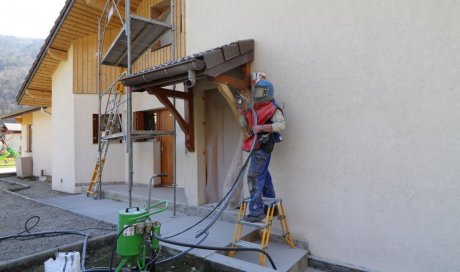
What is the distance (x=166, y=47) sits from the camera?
7637 millimetres

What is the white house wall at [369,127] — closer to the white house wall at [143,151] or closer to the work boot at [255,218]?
the work boot at [255,218]

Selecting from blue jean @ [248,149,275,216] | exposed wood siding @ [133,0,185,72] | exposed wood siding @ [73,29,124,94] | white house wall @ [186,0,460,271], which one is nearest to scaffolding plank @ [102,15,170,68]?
exposed wood siding @ [133,0,185,72]

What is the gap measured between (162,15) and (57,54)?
13.3 feet

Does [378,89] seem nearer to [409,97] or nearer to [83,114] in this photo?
[409,97]

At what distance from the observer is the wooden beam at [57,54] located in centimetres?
948

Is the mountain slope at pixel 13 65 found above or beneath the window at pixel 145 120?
above

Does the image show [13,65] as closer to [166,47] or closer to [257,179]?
[166,47]

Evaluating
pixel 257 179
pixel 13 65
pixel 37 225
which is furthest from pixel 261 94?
pixel 13 65

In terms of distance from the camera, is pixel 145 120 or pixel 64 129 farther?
pixel 64 129

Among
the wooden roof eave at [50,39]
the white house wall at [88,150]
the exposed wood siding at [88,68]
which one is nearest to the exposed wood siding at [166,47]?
the exposed wood siding at [88,68]

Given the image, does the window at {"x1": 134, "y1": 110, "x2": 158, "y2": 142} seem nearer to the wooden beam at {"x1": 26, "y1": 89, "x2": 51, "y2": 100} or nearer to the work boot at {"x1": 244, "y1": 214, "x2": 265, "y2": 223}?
the work boot at {"x1": 244, "y1": 214, "x2": 265, "y2": 223}

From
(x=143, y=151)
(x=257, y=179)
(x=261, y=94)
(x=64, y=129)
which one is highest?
(x=261, y=94)

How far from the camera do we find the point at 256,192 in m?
3.92

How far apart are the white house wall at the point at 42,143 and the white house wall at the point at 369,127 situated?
12.2m
